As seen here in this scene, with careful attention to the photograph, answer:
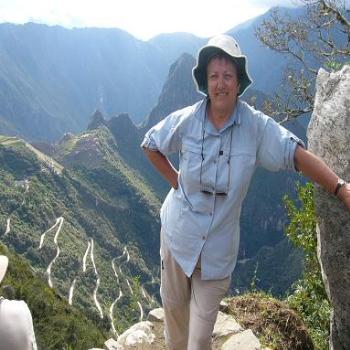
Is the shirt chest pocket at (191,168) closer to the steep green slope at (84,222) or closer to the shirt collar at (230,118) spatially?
the shirt collar at (230,118)

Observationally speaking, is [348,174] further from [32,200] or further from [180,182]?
[32,200]

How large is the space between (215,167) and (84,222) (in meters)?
114

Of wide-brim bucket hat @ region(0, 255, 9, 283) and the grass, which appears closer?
wide-brim bucket hat @ region(0, 255, 9, 283)

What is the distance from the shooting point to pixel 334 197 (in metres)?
3.70

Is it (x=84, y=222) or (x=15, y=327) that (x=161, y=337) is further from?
(x=84, y=222)

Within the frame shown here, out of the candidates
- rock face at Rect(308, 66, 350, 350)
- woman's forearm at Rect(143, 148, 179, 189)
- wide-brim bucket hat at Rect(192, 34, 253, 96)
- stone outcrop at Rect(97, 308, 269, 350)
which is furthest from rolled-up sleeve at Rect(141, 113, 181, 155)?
stone outcrop at Rect(97, 308, 269, 350)

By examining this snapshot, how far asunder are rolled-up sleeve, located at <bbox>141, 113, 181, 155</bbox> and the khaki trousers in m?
0.77

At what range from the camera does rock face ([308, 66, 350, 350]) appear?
3.67m

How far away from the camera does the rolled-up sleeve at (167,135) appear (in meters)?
3.78

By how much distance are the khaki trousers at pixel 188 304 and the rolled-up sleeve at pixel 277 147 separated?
96 cm

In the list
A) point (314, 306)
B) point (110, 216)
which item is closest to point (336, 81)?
point (314, 306)

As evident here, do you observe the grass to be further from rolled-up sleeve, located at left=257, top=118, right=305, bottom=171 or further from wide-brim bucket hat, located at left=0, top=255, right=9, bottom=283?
wide-brim bucket hat, located at left=0, top=255, right=9, bottom=283

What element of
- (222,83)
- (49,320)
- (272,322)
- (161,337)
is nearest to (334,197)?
(222,83)

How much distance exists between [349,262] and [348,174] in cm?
70
